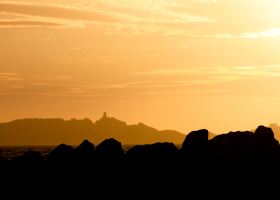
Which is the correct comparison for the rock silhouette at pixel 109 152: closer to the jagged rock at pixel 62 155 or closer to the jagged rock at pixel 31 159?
the jagged rock at pixel 62 155

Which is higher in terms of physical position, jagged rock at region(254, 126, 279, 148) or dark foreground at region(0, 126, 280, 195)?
jagged rock at region(254, 126, 279, 148)

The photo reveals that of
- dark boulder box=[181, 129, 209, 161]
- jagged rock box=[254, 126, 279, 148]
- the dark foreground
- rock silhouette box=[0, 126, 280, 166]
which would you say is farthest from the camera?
jagged rock box=[254, 126, 279, 148]

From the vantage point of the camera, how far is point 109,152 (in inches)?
2077

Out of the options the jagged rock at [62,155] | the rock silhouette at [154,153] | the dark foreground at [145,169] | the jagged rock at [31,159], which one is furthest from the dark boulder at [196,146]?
the jagged rock at [31,159]

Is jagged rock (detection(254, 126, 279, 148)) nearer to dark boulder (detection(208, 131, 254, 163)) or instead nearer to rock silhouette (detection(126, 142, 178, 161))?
dark boulder (detection(208, 131, 254, 163))

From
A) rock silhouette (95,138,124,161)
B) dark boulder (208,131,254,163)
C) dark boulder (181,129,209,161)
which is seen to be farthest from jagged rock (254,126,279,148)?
rock silhouette (95,138,124,161)

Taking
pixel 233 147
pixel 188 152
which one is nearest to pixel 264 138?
pixel 233 147

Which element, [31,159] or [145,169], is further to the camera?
[31,159]

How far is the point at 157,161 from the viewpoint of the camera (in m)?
51.5

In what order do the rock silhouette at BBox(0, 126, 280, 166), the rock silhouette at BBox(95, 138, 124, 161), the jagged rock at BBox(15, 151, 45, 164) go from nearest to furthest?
the jagged rock at BBox(15, 151, 45, 164) → the rock silhouette at BBox(0, 126, 280, 166) → the rock silhouette at BBox(95, 138, 124, 161)

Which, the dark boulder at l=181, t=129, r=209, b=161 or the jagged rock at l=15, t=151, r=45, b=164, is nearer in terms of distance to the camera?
the jagged rock at l=15, t=151, r=45, b=164

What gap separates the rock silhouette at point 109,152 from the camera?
52188mm

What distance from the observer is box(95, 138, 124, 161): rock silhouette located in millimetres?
52188

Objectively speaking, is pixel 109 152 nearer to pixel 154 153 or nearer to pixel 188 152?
pixel 154 153
